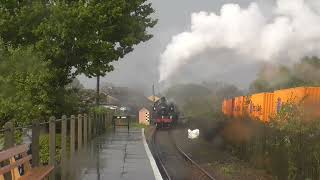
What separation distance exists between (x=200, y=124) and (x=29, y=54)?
12949 millimetres

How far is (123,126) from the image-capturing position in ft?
164

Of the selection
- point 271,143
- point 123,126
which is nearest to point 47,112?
point 271,143

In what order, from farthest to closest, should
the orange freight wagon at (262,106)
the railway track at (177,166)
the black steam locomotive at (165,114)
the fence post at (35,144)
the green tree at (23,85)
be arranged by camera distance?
1. the black steam locomotive at (165,114)
2. the orange freight wagon at (262,106)
3. the green tree at (23,85)
4. the railway track at (177,166)
5. the fence post at (35,144)

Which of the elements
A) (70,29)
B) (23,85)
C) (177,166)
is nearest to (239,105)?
(177,166)

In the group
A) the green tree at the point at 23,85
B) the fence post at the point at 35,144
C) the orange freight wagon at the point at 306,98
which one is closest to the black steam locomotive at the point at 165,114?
the green tree at the point at 23,85

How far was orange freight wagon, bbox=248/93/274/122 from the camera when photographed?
860 inches

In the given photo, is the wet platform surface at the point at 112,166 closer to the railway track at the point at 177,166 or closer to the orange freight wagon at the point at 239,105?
the railway track at the point at 177,166

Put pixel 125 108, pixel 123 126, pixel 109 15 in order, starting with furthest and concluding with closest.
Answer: pixel 125 108
pixel 123 126
pixel 109 15

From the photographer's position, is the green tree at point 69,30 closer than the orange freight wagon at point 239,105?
Yes

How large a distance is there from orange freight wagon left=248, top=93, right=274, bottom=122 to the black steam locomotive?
21.3 meters

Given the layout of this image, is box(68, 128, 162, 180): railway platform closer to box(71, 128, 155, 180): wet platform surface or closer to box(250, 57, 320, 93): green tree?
box(71, 128, 155, 180): wet platform surface

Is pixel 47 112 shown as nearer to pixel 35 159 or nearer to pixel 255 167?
pixel 255 167

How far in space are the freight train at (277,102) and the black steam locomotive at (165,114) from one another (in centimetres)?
1648

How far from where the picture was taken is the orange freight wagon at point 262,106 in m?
21.8
